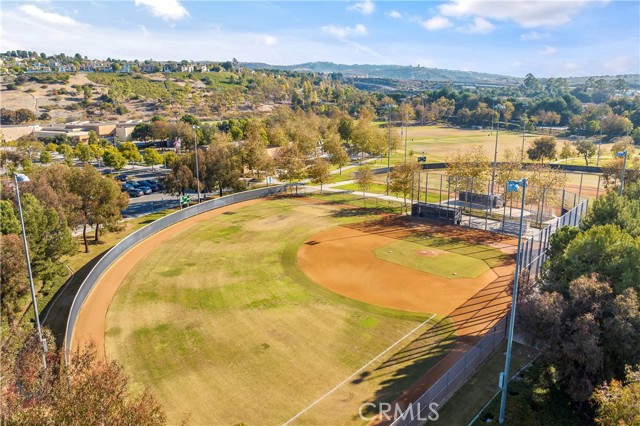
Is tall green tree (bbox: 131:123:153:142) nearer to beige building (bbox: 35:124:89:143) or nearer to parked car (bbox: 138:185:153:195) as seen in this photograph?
beige building (bbox: 35:124:89:143)

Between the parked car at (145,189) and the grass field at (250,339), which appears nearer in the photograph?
the grass field at (250,339)

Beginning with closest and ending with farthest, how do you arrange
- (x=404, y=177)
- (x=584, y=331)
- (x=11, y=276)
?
1. (x=584, y=331)
2. (x=11, y=276)
3. (x=404, y=177)

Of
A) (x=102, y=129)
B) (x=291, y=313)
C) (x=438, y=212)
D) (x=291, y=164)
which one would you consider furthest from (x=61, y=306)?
(x=102, y=129)

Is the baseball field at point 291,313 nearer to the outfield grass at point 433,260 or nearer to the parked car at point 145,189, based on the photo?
the outfield grass at point 433,260

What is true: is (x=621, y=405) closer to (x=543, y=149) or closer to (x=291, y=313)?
(x=291, y=313)

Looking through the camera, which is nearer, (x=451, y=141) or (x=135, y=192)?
(x=135, y=192)

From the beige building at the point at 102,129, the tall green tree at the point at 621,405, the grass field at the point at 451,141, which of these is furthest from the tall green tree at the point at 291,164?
the beige building at the point at 102,129
